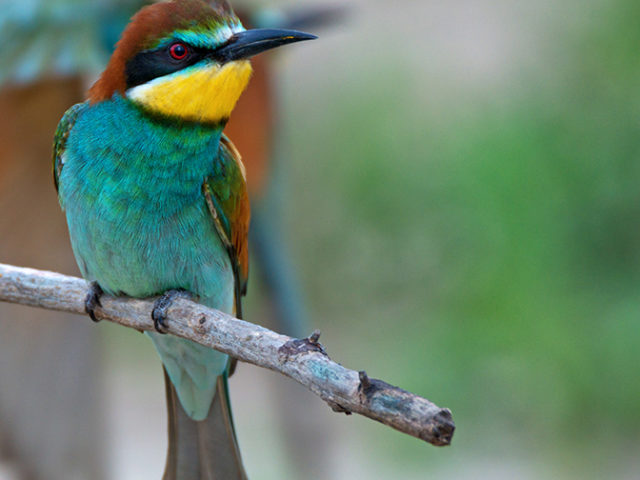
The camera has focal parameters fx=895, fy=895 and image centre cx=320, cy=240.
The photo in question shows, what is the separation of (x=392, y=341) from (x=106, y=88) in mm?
2525

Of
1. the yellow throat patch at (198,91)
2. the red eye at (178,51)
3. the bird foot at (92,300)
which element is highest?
the red eye at (178,51)

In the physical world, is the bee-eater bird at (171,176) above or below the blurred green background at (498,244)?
below

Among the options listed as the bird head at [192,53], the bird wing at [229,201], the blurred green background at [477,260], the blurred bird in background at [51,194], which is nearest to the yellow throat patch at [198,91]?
the bird head at [192,53]

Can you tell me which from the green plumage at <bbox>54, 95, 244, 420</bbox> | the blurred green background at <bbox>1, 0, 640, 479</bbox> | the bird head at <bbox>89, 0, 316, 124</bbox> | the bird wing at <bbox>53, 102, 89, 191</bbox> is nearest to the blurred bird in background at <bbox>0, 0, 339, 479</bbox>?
the blurred green background at <bbox>1, 0, 640, 479</bbox>

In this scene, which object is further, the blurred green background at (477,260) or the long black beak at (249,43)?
the blurred green background at (477,260)

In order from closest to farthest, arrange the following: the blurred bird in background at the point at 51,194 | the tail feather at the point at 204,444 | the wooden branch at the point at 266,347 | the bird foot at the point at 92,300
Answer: the wooden branch at the point at 266,347, the bird foot at the point at 92,300, the tail feather at the point at 204,444, the blurred bird in background at the point at 51,194

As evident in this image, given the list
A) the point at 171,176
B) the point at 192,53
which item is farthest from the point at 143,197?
the point at 192,53

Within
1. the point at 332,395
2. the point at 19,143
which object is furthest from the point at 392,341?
the point at 332,395

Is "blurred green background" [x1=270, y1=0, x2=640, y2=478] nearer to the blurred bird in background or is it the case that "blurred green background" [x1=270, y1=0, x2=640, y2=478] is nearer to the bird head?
the blurred bird in background

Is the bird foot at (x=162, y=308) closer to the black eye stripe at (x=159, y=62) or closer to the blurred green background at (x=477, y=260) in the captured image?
the black eye stripe at (x=159, y=62)

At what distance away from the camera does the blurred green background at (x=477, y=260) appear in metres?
3.32

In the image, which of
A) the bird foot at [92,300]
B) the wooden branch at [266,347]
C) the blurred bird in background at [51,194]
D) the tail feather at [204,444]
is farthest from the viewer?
→ the blurred bird in background at [51,194]

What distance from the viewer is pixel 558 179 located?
3.48 m

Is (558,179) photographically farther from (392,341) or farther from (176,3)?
(176,3)
